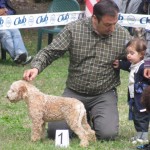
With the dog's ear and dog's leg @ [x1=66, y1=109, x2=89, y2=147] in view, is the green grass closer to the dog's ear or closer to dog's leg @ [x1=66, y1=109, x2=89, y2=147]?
dog's leg @ [x1=66, y1=109, x2=89, y2=147]

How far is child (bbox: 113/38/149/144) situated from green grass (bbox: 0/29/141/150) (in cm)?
19

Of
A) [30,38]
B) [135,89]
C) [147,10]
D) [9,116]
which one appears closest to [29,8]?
[30,38]

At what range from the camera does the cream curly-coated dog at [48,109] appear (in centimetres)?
583

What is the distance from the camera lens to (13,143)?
5875mm

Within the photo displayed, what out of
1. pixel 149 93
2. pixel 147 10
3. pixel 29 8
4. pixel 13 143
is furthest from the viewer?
pixel 29 8

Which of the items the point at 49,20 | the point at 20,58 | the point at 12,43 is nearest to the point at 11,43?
the point at 12,43

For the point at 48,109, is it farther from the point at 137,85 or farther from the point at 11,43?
the point at 11,43

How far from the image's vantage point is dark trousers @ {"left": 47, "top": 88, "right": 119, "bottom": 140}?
622cm

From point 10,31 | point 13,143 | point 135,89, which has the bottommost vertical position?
point 13,143

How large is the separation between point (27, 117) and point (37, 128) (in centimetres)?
126

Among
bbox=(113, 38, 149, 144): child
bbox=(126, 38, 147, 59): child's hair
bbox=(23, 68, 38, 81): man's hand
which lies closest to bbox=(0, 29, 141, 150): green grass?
bbox=(113, 38, 149, 144): child

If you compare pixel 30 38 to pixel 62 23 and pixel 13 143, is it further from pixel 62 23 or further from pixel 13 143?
pixel 13 143

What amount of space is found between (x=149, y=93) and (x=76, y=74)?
1067 mm

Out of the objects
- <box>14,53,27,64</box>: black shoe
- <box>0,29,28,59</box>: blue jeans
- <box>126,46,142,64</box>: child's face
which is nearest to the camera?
<box>126,46,142,64</box>: child's face
